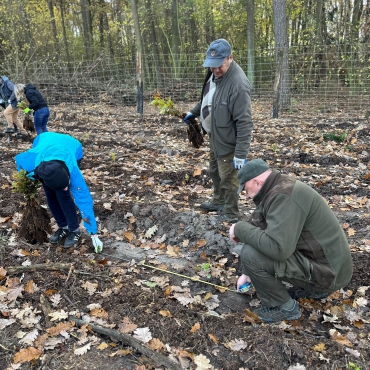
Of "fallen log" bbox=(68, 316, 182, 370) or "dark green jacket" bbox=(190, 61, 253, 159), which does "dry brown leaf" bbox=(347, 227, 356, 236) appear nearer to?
"dark green jacket" bbox=(190, 61, 253, 159)

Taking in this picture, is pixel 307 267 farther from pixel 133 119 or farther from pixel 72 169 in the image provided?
pixel 133 119

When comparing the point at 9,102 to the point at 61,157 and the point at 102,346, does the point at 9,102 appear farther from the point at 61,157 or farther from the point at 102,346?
the point at 102,346

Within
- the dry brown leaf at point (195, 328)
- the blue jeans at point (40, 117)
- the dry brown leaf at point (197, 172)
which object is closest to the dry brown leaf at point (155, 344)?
the dry brown leaf at point (195, 328)

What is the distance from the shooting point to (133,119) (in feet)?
39.9

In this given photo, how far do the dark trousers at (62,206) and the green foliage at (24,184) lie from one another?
16cm

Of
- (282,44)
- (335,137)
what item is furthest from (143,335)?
(282,44)

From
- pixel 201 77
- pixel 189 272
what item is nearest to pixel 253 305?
pixel 189 272

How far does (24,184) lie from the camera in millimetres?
3918

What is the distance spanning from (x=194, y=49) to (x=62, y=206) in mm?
20803

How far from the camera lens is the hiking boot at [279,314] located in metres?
3.06

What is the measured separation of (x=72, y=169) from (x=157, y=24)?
70.1ft

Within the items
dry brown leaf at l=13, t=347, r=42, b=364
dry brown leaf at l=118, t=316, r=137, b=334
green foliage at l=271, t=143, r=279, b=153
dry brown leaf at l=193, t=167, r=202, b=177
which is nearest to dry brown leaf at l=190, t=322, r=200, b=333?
dry brown leaf at l=118, t=316, r=137, b=334

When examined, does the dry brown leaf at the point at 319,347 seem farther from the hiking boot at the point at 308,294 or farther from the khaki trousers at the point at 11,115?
the khaki trousers at the point at 11,115

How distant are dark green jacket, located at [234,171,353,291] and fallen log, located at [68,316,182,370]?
42.5 inches
